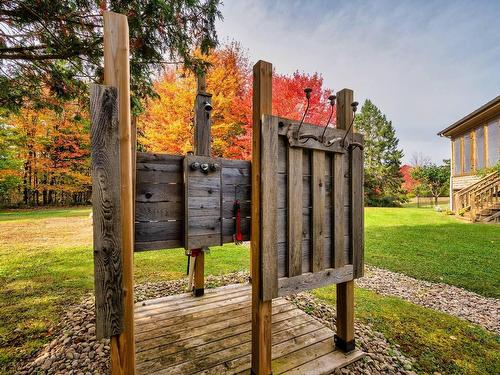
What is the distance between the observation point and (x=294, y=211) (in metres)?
2.02

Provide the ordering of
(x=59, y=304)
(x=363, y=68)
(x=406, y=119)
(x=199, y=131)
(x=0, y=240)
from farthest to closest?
(x=406, y=119)
(x=363, y=68)
(x=0, y=240)
(x=59, y=304)
(x=199, y=131)

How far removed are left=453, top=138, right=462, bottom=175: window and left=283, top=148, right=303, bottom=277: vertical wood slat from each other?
17.2 m

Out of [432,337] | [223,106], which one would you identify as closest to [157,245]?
[432,337]

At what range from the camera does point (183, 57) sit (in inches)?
145

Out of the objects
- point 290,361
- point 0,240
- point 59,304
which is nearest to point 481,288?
point 290,361

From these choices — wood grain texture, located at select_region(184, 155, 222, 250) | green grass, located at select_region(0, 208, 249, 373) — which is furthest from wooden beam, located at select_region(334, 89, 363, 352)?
green grass, located at select_region(0, 208, 249, 373)

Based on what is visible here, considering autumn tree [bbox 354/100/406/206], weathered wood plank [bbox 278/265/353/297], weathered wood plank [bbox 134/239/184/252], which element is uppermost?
autumn tree [bbox 354/100/406/206]

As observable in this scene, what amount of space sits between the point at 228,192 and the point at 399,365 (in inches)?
90.1

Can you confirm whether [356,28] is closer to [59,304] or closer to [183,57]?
[183,57]

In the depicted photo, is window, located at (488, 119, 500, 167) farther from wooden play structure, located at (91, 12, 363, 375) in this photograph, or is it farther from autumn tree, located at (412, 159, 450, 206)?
wooden play structure, located at (91, 12, 363, 375)

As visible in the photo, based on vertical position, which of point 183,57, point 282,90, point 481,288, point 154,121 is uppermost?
point 282,90

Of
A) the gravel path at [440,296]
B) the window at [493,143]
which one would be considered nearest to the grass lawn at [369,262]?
the gravel path at [440,296]

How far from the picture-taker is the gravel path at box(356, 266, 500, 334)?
10.6ft

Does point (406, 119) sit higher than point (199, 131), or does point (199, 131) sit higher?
point (406, 119)
